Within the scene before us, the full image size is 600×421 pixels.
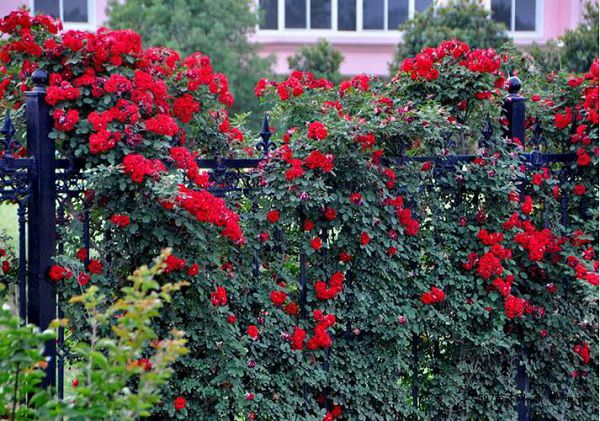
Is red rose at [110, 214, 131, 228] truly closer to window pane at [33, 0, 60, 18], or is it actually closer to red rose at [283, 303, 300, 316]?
red rose at [283, 303, 300, 316]

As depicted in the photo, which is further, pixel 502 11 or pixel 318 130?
pixel 502 11

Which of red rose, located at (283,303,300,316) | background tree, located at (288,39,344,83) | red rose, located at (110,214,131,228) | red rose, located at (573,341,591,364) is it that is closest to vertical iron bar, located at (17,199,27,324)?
red rose, located at (110,214,131,228)

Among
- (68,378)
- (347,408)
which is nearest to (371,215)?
(347,408)

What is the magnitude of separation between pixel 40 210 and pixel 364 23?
17756 millimetres

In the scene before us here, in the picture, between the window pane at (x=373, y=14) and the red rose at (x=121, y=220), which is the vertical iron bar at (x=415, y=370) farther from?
the window pane at (x=373, y=14)

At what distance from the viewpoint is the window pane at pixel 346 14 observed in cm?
2052

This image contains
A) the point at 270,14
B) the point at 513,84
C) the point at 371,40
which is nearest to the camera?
the point at 513,84

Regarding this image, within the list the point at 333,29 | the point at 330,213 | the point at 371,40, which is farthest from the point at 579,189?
the point at 333,29

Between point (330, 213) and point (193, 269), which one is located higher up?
point (330, 213)

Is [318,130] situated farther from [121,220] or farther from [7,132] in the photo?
[7,132]

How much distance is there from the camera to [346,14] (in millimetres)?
20594

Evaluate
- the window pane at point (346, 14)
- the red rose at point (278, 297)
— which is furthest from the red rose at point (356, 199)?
the window pane at point (346, 14)

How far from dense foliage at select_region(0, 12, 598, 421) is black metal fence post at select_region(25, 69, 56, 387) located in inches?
2.2

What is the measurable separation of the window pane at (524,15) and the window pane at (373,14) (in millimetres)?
3251
